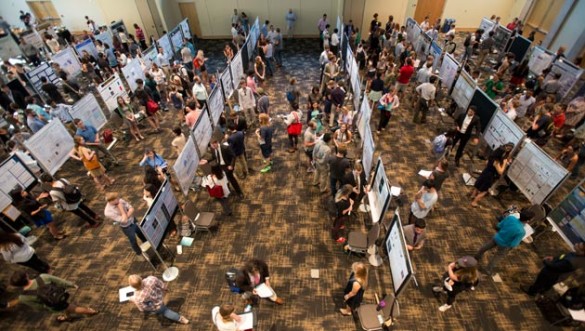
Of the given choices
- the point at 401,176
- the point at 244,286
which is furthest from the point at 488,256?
the point at 244,286

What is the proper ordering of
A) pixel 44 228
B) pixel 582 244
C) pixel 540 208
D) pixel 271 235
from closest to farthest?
1. pixel 582 244
2. pixel 540 208
3. pixel 271 235
4. pixel 44 228

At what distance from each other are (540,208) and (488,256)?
4.53 ft

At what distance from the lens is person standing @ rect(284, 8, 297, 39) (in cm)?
1667

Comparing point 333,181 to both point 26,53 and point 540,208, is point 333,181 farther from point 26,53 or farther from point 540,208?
point 26,53

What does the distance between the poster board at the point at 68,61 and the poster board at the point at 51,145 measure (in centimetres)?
674

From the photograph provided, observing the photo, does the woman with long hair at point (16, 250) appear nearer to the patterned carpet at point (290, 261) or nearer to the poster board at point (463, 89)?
the patterned carpet at point (290, 261)

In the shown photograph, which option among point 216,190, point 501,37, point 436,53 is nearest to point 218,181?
point 216,190

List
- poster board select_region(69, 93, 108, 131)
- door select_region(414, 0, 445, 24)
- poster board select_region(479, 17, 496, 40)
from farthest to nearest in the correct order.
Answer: door select_region(414, 0, 445, 24) < poster board select_region(479, 17, 496, 40) < poster board select_region(69, 93, 108, 131)

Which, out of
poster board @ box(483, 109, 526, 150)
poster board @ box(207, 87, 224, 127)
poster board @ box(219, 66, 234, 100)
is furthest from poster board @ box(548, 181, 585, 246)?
poster board @ box(219, 66, 234, 100)

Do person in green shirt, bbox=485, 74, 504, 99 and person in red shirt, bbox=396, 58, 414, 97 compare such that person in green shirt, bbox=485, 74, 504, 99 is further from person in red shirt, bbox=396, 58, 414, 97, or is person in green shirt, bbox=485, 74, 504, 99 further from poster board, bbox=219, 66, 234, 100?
poster board, bbox=219, 66, 234, 100

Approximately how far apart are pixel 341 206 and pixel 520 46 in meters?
13.4

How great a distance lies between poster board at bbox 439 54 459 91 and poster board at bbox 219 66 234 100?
7.96 metres

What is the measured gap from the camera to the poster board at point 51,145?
23.6 feet

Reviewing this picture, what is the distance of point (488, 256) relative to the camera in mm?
5980
